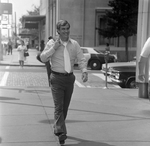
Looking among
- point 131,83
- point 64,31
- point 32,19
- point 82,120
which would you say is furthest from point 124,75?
point 32,19

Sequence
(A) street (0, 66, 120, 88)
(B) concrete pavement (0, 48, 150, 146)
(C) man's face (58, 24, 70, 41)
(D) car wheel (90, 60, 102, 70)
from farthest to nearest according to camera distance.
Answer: (D) car wheel (90, 60, 102, 70) → (A) street (0, 66, 120, 88) → (B) concrete pavement (0, 48, 150, 146) → (C) man's face (58, 24, 70, 41)

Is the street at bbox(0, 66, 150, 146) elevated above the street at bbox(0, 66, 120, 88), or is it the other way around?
the street at bbox(0, 66, 150, 146)

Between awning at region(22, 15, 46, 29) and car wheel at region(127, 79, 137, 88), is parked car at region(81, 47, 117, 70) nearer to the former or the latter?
car wheel at region(127, 79, 137, 88)

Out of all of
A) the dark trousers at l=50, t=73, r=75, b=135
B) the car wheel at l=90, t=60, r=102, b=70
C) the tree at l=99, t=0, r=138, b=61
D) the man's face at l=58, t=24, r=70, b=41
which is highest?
the tree at l=99, t=0, r=138, b=61

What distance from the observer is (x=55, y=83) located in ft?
17.5

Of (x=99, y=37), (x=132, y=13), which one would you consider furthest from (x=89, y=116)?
(x=99, y=37)

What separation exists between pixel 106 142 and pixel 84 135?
525 millimetres

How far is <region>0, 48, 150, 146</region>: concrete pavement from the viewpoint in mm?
5648

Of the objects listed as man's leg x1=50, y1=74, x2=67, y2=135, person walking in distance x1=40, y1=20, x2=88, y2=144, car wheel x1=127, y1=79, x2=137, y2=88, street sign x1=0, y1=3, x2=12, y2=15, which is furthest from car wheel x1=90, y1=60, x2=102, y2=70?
man's leg x1=50, y1=74, x2=67, y2=135

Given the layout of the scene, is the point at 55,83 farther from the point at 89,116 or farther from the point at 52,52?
the point at 89,116

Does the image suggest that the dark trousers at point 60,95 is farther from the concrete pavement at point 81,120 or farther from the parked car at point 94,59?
the parked car at point 94,59

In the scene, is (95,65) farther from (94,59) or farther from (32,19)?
(32,19)

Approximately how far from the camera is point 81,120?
708 cm

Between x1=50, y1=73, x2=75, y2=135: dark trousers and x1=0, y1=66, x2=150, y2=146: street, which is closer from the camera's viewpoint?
x1=50, y1=73, x2=75, y2=135: dark trousers
